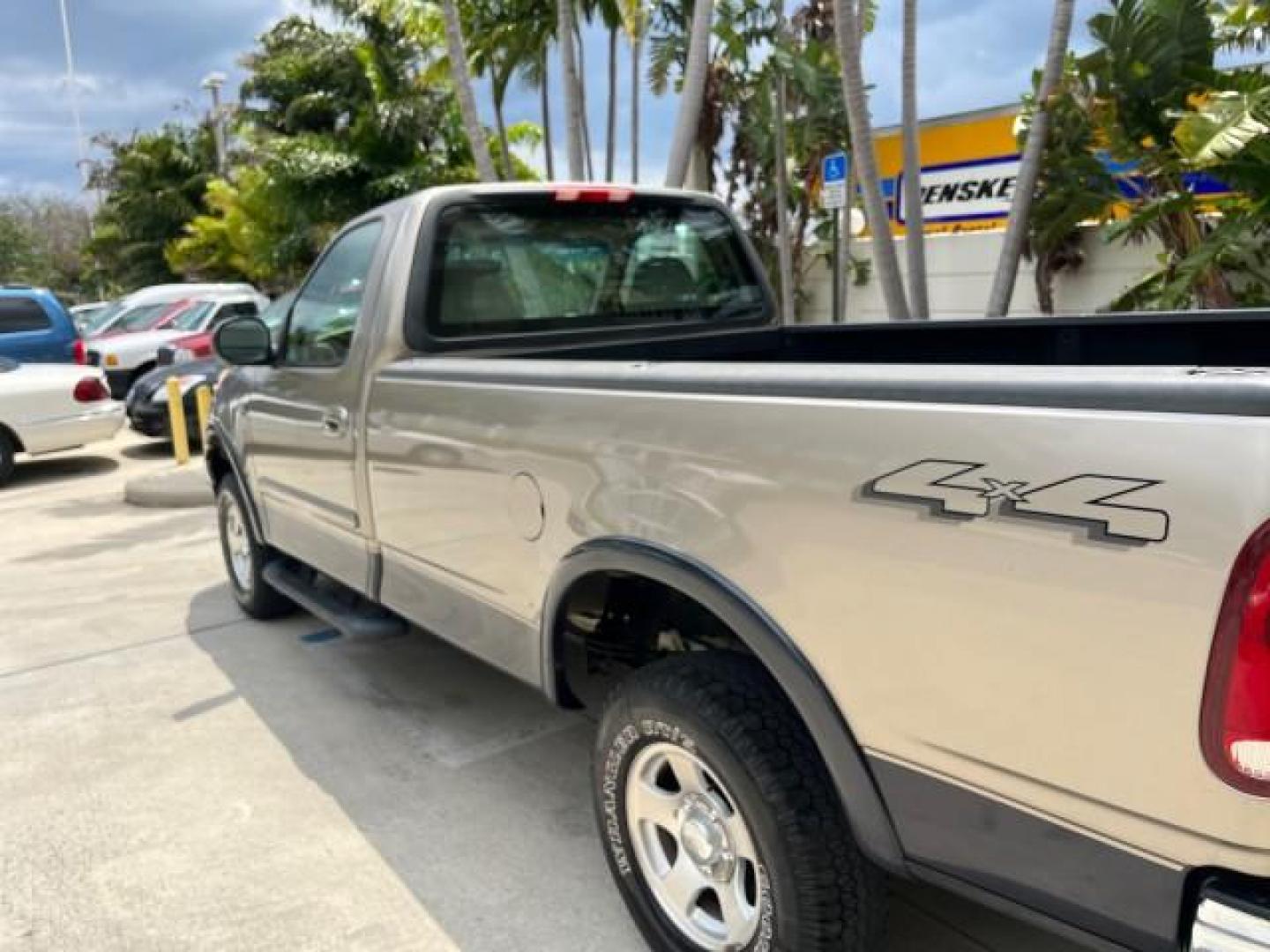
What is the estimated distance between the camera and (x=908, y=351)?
150 inches

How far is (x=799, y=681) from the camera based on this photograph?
1.90 metres

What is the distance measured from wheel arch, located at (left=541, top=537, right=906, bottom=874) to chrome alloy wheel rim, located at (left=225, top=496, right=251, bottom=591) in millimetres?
3453

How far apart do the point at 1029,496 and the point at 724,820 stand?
1.04 meters

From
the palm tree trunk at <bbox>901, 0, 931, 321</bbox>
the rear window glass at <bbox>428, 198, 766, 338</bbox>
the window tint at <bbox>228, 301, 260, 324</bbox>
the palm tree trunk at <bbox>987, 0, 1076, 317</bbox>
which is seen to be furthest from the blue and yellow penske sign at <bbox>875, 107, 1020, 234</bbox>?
the window tint at <bbox>228, 301, 260, 324</bbox>

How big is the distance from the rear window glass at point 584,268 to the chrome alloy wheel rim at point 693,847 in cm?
178

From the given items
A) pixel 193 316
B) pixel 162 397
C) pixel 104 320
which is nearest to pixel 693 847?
pixel 162 397

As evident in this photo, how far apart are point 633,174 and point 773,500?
16142mm

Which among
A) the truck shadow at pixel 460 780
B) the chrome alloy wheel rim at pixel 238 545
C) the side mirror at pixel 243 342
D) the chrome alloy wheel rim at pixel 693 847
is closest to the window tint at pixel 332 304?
the side mirror at pixel 243 342

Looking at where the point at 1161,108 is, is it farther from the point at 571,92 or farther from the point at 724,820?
the point at 724,820

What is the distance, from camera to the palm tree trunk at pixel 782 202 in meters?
11.1

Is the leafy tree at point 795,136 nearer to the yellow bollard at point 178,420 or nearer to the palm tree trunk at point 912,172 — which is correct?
the palm tree trunk at point 912,172

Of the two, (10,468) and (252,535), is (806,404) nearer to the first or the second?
(252,535)

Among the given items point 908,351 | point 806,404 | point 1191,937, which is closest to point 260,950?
point 806,404

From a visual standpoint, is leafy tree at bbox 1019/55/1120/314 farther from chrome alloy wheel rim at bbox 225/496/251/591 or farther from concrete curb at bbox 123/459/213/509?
concrete curb at bbox 123/459/213/509
